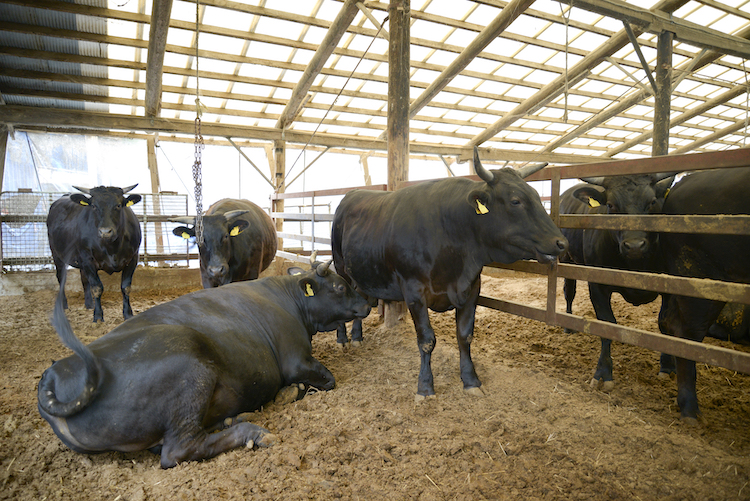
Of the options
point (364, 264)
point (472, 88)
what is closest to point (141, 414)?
point (364, 264)

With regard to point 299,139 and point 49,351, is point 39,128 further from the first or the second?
point 49,351

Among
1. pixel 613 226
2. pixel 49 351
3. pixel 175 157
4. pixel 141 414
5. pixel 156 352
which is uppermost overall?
pixel 175 157

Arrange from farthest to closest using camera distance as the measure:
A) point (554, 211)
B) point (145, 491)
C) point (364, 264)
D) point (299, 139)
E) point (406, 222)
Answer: point (299, 139), point (364, 264), point (406, 222), point (554, 211), point (145, 491)

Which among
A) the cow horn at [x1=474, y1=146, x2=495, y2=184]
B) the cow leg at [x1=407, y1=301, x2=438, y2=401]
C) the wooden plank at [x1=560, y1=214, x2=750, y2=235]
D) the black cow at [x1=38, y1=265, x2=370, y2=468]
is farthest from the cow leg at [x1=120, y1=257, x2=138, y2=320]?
the wooden plank at [x1=560, y1=214, x2=750, y2=235]

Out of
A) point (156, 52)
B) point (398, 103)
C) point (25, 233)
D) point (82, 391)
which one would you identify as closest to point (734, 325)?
point (398, 103)

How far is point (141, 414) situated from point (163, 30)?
693 centimetres

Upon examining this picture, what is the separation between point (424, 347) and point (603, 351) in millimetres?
1502

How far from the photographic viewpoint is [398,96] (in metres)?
5.52

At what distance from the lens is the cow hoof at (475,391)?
3404mm

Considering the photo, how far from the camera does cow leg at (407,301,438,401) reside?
11.3ft

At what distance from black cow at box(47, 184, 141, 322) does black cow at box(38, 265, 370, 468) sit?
Result: 140 inches

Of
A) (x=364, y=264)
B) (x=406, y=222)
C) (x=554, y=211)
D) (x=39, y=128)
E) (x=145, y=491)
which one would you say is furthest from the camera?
(x=39, y=128)

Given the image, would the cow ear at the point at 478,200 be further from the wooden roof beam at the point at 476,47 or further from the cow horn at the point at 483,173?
the wooden roof beam at the point at 476,47

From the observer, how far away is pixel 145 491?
2225mm
